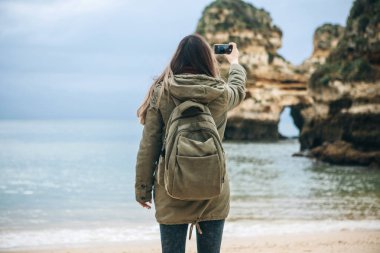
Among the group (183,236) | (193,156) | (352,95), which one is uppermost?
(193,156)

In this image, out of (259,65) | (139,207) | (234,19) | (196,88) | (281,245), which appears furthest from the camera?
(234,19)

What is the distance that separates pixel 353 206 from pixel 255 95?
45496mm

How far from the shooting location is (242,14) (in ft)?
209

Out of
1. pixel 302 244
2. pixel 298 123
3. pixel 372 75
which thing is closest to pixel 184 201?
pixel 302 244

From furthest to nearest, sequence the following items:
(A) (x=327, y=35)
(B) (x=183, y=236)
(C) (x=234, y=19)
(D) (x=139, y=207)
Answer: (A) (x=327, y=35) < (C) (x=234, y=19) < (D) (x=139, y=207) < (B) (x=183, y=236)

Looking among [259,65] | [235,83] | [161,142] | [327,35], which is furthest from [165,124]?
[327,35]

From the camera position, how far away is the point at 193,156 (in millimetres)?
3018

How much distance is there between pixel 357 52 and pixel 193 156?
2670 centimetres

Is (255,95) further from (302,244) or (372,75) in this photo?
(302,244)

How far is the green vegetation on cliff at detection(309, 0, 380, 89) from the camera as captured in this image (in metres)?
26.6

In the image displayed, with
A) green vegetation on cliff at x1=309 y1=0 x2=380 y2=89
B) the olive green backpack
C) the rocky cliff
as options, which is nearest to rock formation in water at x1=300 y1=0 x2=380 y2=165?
green vegetation on cliff at x1=309 y1=0 x2=380 y2=89

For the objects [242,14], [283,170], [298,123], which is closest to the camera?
[283,170]

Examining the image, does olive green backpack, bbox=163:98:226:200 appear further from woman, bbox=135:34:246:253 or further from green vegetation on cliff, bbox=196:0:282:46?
green vegetation on cliff, bbox=196:0:282:46

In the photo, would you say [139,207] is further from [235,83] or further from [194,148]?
[194,148]
